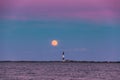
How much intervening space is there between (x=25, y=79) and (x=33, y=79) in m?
1.68

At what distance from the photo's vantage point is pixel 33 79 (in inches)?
3206

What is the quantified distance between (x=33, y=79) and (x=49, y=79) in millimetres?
3531

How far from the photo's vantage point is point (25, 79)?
80.8 metres

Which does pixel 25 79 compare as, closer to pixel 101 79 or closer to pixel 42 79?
pixel 42 79

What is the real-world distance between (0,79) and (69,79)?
13.8m

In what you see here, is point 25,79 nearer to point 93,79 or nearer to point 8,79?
point 8,79

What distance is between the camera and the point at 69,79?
272 ft

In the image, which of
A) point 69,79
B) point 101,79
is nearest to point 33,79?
point 69,79

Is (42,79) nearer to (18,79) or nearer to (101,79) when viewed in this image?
(18,79)

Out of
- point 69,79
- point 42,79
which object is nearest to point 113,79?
point 69,79

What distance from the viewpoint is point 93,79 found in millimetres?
83562

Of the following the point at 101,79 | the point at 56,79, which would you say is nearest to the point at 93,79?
the point at 101,79

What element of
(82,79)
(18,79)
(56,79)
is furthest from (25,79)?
(82,79)

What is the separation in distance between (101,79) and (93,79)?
2000 millimetres
